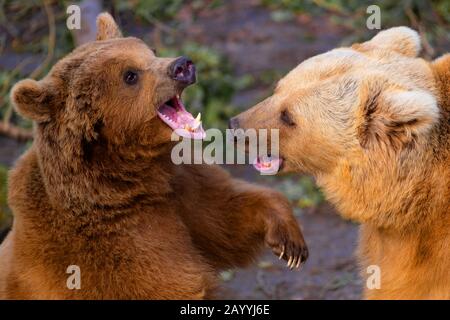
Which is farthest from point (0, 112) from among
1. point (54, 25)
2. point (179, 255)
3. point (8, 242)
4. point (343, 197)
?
point (343, 197)

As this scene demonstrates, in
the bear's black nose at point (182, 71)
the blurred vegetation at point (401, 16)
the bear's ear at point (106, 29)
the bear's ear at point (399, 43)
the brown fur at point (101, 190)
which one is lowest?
the brown fur at point (101, 190)

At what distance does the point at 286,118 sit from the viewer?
5211 mm

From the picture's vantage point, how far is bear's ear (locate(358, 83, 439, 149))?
14.6ft

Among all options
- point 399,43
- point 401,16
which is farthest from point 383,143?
point 401,16

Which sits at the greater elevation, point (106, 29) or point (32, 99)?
point (106, 29)

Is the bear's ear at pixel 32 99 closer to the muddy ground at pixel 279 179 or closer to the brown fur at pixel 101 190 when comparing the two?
the brown fur at pixel 101 190

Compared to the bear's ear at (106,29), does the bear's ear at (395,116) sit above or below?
below

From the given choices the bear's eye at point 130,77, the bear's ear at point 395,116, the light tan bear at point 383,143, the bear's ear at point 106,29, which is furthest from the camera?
the bear's ear at point 106,29

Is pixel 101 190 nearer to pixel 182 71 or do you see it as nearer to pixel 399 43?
pixel 182 71

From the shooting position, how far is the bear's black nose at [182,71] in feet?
17.2

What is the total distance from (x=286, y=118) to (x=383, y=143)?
723mm

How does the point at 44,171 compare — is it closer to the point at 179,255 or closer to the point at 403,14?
the point at 179,255

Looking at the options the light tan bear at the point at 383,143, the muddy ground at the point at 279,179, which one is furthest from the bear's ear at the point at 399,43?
the muddy ground at the point at 279,179

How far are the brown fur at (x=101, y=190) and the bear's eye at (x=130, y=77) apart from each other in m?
0.04
